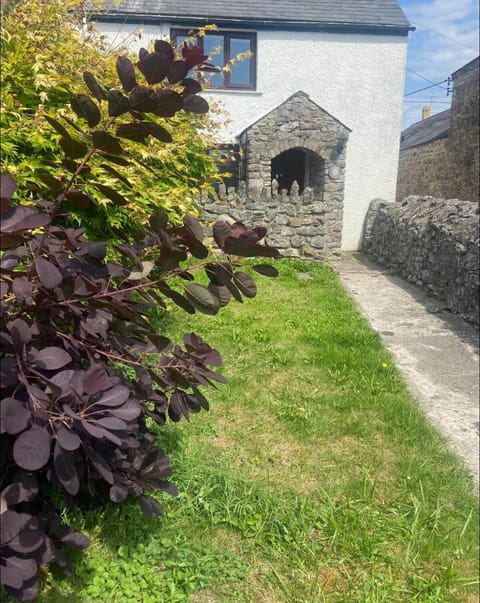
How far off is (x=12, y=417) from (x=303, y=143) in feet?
37.0

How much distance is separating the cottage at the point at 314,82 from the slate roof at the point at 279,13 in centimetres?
3

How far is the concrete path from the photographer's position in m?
3.70

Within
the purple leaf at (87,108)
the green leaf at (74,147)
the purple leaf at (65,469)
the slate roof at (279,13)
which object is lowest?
the purple leaf at (65,469)

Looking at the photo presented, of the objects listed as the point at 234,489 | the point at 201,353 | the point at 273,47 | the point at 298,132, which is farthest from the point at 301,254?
the point at 201,353

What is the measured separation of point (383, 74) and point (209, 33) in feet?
16.2

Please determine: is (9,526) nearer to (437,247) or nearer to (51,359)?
(51,359)

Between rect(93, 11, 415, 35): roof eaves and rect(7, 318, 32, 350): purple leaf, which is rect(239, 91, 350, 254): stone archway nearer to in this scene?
rect(93, 11, 415, 35): roof eaves

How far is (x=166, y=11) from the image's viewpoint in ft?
37.7

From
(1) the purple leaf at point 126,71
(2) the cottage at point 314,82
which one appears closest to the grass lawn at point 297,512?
(1) the purple leaf at point 126,71

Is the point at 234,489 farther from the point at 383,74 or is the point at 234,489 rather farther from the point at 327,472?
the point at 383,74

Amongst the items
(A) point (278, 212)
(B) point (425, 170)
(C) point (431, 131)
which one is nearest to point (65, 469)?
(A) point (278, 212)

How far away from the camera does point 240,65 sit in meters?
12.3

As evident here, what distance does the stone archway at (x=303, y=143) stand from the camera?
11.0m

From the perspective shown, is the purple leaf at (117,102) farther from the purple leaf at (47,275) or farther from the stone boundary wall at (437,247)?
the stone boundary wall at (437,247)
